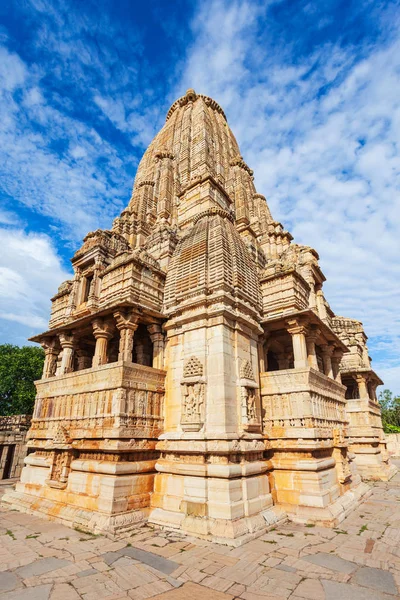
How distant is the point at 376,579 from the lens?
6.43 metres

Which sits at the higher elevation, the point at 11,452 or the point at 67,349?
the point at 67,349

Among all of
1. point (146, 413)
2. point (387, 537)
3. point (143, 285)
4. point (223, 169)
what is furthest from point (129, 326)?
point (223, 169)

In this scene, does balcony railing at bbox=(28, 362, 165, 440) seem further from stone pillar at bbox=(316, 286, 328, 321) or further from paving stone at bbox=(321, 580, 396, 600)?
stone pillar at bbox=(316, 286, 328, 321)

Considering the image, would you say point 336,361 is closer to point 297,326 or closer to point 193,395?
point 297,326

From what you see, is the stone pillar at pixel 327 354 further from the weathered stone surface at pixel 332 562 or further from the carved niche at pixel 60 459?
the carved niche at pixel 60 459

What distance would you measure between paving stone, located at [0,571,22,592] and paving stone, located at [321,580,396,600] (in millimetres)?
5651

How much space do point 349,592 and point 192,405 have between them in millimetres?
5849

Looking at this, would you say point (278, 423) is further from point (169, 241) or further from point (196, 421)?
point (169, 241)

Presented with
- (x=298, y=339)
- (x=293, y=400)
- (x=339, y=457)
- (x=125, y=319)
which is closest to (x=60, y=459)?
(x=125, y=319)

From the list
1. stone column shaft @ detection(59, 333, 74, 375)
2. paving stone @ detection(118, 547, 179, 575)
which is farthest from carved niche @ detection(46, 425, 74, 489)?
paving stone @ detection(118, 547, 179, 575)

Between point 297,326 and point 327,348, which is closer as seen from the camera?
point 297,326

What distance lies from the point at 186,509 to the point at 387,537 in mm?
5626

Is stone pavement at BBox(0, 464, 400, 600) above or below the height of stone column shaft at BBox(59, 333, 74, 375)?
below

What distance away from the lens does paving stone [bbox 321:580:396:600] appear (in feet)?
18.7
